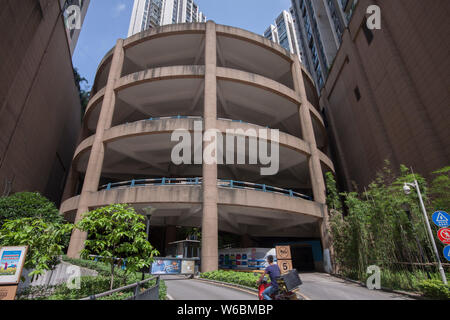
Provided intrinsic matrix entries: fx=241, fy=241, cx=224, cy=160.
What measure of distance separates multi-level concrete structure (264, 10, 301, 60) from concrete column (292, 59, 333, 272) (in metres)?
74.3

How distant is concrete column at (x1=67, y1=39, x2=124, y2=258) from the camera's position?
17406mm

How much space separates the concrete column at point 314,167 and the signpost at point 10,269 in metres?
18.3

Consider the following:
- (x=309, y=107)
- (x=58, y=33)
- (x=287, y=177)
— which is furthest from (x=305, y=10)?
(x=58, y=33)

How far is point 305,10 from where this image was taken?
50188 millimetres

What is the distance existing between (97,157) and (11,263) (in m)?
14.1

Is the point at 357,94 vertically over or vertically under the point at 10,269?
over

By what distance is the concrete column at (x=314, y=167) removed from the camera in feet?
63.3

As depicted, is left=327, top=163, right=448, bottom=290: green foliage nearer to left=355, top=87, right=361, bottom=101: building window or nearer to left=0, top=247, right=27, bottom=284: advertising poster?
left=355, top=87, right=361, bottom=101: building window

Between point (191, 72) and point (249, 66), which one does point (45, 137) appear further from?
point (249, 66)

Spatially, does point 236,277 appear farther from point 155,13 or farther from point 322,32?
point 155,13

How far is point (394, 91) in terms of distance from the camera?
19.5 m

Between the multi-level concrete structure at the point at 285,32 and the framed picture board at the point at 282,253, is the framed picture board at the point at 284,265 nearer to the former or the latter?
the framed picture board at the point at 282,253

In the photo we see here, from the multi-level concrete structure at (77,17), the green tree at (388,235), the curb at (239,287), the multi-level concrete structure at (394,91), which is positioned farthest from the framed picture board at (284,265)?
the multi-level concrete structure at (77,17)

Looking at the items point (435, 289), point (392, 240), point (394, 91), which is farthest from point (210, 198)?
point (394, 91)
